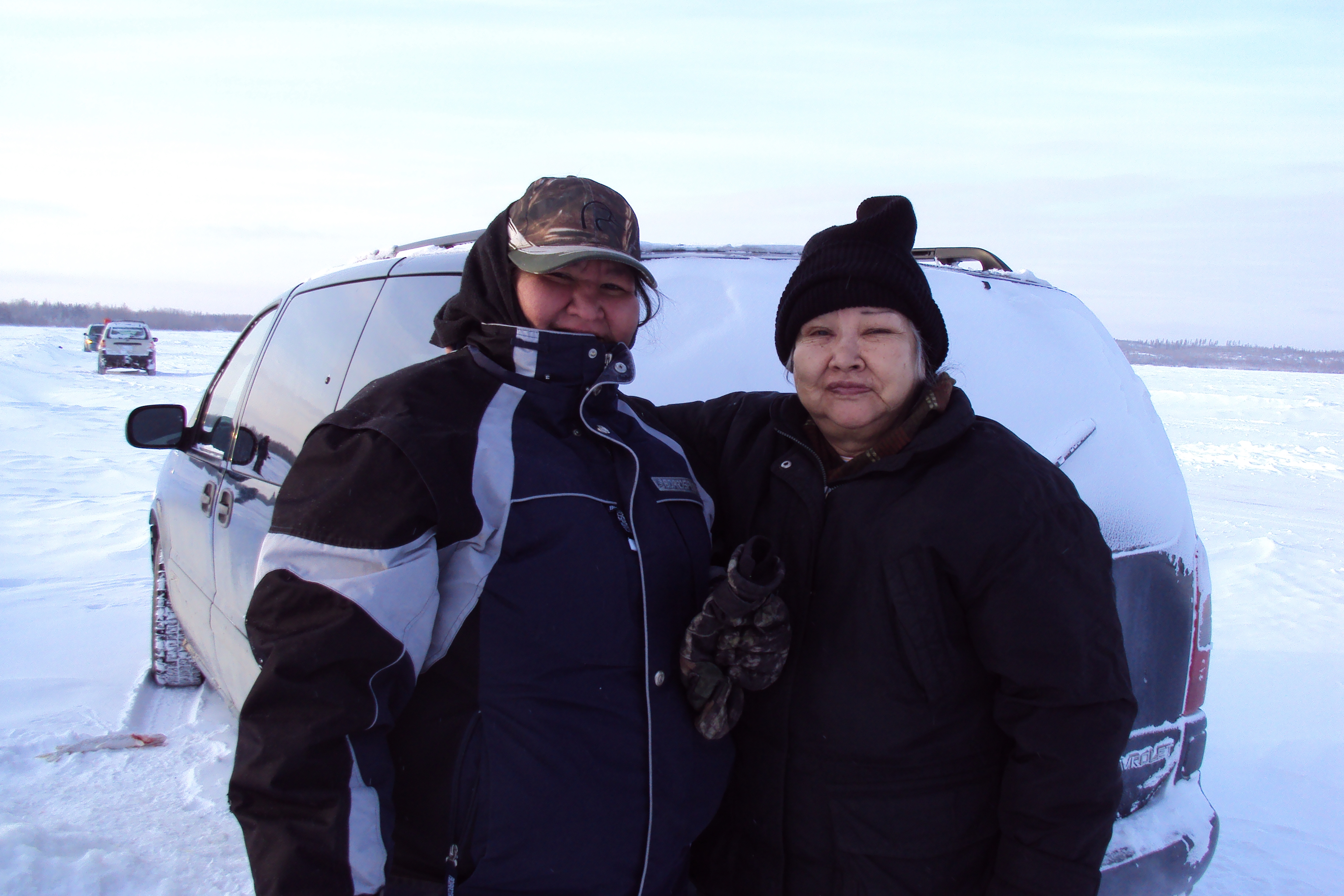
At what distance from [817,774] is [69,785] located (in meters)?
2.87

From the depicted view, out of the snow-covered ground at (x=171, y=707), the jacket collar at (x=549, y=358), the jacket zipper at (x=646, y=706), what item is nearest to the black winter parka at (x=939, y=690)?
the jacket zipper at (x=646, y=706)

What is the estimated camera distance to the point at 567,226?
5.17 feet

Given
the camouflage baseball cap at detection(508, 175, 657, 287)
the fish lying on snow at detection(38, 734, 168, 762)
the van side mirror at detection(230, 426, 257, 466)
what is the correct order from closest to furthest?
the camouflage baseball cap at detection(508, 175, 657, 287)
the van side mirror at detection(230, 426, 257, 466)
the fish lying on snow at detection(38, 734, 168, 762)

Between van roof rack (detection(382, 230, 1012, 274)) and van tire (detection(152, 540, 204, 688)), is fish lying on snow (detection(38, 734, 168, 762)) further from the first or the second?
van roof rack (detection(382, 230, 1012, 274))

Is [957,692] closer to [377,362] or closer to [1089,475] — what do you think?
[1089,475]

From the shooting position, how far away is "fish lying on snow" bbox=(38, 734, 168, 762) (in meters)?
3.29

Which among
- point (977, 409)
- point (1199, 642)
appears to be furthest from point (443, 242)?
point (1199, 642)

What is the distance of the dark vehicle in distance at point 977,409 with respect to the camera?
198 centimetres

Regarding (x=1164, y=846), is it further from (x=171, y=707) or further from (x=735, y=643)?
(x=171, y=707)

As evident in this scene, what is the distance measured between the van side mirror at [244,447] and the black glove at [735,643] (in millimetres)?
1990

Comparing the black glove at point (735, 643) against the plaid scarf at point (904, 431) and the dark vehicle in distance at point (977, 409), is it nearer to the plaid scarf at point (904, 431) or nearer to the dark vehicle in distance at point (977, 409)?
the plaid scarf at point (904, 431)

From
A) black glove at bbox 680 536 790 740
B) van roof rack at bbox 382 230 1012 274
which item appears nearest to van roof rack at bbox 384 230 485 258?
van roof rack at bbox 382 230 1012 274

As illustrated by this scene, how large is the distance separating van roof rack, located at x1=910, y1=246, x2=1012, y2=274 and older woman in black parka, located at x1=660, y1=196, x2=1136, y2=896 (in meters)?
1.08

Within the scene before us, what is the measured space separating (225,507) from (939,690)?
2484mm
